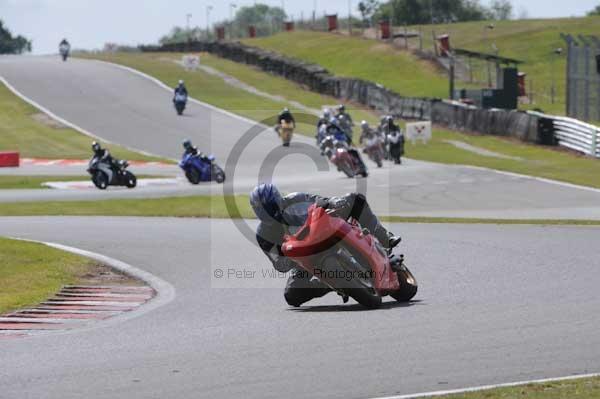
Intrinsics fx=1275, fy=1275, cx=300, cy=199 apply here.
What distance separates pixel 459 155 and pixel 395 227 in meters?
21.6

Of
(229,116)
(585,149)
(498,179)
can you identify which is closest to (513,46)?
(229,116)

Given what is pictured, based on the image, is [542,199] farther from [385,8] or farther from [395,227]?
[385,8]

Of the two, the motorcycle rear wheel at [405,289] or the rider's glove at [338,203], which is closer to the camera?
the rider's glove at [338,203]

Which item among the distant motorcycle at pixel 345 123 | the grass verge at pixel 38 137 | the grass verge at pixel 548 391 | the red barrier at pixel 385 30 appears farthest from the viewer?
the red barrier at pixel 385 30

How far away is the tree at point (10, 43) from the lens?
124m

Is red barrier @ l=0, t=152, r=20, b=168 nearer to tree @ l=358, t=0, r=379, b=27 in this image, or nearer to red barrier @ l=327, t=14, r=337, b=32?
red barrier @ l=327, t=14, r=337, b=32

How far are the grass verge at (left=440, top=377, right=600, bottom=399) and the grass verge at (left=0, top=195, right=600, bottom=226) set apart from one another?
1383 centimetres

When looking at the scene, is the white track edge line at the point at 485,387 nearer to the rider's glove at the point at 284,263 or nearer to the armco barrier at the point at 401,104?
the rider's glove at the point at 284,263

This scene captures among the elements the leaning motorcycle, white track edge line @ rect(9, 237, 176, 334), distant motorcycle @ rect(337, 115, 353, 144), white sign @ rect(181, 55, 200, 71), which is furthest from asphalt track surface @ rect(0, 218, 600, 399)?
white sign @ rect(181, 55, 200, 71)

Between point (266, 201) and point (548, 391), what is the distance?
4010 millimetres

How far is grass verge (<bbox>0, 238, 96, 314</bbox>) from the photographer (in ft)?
42.7

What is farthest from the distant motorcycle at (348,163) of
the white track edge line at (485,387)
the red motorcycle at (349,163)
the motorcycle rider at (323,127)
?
the white track edge line at (485,387)

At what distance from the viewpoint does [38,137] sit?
4881 cm

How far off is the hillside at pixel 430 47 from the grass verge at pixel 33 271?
45.6 metres
